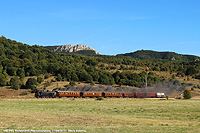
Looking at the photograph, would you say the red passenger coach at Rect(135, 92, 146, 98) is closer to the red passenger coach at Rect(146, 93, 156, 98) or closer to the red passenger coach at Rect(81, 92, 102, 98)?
the red passenger coach at Rect(146, 93, 156, 98)

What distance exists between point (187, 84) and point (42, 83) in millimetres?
61369

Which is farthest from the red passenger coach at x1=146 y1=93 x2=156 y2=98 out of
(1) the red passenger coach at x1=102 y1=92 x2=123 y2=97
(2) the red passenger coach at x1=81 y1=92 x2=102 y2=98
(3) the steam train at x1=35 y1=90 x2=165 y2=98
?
(2) the red passenger coach at x1=81 y1=92 x2=102 y2=98

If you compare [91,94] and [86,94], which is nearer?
[86,94]

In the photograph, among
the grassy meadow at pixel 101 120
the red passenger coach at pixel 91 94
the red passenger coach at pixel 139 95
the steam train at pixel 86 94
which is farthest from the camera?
the red passenger coach at pixel 139 95

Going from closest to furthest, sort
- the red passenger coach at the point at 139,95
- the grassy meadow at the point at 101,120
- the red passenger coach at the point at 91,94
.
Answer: the grassy meadow at the point at 101,120 → the red passenger coach at the point at 91,94 → the red passenger coach at the point at 139,95

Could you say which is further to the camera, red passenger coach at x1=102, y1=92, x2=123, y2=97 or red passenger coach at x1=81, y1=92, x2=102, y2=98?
red passenger coach at x1=102, y1=92, x2=123, y2=97

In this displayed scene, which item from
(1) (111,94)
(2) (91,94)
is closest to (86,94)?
(2) (91,94)

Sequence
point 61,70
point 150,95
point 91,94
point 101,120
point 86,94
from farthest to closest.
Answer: point 61,70
point 150,95
point 91,94
point 86,94
point 101,120

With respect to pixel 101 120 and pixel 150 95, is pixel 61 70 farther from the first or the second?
pixel 101 120

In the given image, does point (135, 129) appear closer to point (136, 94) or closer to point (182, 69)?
point (136, 94)

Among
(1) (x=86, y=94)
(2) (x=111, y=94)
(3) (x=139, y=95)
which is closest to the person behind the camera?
(1) (x=86, y=94)

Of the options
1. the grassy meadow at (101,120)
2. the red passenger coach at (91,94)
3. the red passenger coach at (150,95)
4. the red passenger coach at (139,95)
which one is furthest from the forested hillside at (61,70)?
the grassy meadow at (101,120)

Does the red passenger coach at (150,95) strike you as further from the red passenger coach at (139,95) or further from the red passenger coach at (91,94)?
the red passenger coach at (91,94)

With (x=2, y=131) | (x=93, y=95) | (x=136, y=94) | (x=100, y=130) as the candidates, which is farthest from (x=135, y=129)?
(x=136, y=94)
